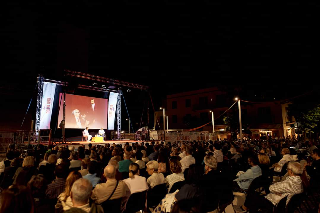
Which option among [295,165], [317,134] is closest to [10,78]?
[295,165]

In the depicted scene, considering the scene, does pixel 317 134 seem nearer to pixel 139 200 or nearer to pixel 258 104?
pixel 258 104

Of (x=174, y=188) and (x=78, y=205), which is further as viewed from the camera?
(x=174, y=188)

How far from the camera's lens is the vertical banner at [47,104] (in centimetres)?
1791

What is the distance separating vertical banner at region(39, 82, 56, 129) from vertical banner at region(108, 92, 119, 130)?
6.12 metres

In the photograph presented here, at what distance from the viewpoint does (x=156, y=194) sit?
349cm

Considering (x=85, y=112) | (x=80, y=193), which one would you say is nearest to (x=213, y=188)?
(x=80, y=193)

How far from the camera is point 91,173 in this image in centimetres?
416

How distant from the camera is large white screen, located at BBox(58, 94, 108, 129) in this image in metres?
19.4

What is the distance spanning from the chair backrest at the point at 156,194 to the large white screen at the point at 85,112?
17.7 meters

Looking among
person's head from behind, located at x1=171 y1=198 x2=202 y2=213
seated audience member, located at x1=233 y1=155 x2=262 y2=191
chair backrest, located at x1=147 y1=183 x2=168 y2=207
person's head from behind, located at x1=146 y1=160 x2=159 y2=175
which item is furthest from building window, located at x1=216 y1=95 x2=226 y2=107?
person's head from behind, located at x1=171 y1=198 x2=202 y2=213

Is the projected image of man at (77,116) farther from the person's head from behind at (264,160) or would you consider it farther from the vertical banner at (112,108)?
the person's head from behind at (264,160)

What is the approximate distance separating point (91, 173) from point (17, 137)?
11255 millimetres

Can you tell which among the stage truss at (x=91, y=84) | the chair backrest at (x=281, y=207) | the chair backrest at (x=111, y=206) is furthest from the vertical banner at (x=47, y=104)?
the chair backrest at (x=281, y=207)

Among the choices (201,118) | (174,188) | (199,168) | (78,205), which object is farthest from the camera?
(201,118)
